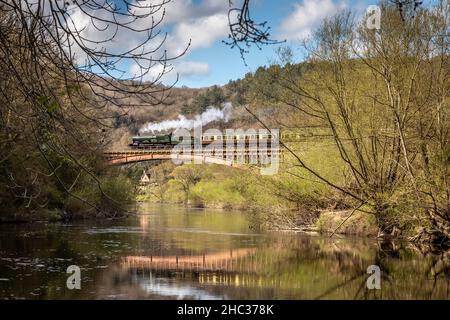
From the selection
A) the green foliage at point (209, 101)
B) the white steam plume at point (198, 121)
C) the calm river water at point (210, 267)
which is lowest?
the calm river water at point (210, 267)

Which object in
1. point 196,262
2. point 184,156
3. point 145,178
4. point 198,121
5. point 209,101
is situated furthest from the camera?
point 209,101

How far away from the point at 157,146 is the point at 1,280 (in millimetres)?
36074

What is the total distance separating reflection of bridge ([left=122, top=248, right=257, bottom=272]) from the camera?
12102mm

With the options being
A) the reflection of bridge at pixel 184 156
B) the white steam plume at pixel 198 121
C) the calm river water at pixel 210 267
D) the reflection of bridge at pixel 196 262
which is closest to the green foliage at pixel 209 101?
the white steam plume at pixel 198 121

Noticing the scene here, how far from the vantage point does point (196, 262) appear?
12.8m

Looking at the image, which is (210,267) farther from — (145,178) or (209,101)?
(209,101)

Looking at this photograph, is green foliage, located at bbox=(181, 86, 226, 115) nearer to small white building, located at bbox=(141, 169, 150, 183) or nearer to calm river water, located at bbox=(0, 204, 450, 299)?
small white building, located at bbox=(141, 169, 150, 183)

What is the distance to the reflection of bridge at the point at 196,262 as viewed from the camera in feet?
39.7

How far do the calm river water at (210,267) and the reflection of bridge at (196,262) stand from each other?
23 millimetres

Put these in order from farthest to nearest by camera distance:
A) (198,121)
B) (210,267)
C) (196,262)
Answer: (198,121) → (196,262) → (210,267)

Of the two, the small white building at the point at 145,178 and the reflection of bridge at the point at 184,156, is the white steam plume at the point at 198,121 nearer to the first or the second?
the small white building at the point at 145,178

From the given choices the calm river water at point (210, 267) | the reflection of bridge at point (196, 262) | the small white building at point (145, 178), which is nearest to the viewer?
the calm river water at point (210, 267)

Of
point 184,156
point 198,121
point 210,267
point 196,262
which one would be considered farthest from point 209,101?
point 210,267

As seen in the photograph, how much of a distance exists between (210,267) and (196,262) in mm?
715
